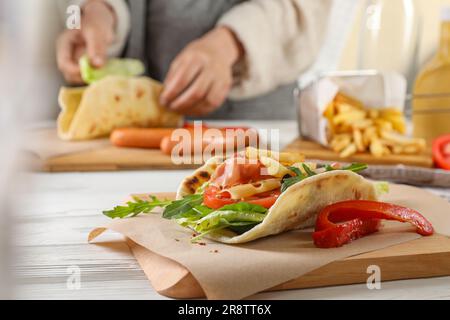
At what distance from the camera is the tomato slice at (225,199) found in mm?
904

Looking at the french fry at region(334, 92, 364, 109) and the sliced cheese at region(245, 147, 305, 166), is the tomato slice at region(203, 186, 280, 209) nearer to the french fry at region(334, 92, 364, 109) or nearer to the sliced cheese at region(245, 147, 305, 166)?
the sliced cheese at region(245, 147, 305, 166)

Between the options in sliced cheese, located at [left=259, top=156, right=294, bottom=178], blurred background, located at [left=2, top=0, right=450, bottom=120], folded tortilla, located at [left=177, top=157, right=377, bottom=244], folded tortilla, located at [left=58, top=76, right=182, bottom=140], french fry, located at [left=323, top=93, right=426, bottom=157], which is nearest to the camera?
blurred background, located at [left=2, top=0, right=450, bottom=120]

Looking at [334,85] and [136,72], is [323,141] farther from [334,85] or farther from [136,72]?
[136,72]

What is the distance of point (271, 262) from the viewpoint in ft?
2.51

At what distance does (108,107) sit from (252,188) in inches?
55.1

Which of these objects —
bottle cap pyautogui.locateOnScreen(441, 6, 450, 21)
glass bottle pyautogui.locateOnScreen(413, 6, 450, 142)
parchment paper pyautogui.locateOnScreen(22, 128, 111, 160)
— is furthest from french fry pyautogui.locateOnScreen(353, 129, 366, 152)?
parchment paper pyautogui.locateOnScreen(22, 128, 111, 160)

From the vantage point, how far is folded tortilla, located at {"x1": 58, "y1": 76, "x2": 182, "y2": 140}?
7.16 ft

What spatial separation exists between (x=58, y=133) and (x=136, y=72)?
→ 45 cm

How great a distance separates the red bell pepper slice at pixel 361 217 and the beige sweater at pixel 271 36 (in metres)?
1.63

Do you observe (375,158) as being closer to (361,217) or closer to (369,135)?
(369,135)

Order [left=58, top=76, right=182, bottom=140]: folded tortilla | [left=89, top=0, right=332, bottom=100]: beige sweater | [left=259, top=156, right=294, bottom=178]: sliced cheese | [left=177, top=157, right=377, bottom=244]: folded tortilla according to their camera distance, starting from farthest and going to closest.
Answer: [left=89, top=0, right=332, bottom=100]: beige sweater, [left=58, top=76, right=182, bottom=140]: folded tortilla, [left=259, top=156, right=294, bottom=178]: sliced cheese, [left=177, top=157, right=377, bottom=244]: folded tortilla

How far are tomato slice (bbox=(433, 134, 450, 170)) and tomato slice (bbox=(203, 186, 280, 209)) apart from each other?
98 cm

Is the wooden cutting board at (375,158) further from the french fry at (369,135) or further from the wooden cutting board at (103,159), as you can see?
the wooden cutting board at (103,159)

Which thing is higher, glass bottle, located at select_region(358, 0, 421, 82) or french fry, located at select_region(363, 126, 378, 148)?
glass bottle, located at select_region(358, 0, 421, 82)
